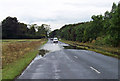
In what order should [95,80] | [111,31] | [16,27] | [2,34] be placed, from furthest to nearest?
[16,27], [2,34], [111,31], [95,80]

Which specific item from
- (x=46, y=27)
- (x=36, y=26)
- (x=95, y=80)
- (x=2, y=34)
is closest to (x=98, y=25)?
(x=95, y=80)

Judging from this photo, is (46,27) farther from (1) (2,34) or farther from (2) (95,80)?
(2) (95,80)

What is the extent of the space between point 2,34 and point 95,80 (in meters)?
84.8

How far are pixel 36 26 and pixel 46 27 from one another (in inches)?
744

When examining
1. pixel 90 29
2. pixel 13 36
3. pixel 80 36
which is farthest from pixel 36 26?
pixel 90 29

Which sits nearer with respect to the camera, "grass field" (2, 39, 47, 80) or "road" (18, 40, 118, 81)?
"road" (18, 40, 118, 81)

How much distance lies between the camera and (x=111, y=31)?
25.8 metres

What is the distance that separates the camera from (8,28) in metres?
90.0

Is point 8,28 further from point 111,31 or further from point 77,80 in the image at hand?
point 77,80

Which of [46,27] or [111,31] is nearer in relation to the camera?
[111,31]

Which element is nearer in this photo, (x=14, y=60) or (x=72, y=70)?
(x=72, y=70)

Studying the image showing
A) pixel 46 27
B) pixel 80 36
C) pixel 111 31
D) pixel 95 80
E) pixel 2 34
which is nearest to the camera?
pixel 95 80

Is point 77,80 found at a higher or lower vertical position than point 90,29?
lower

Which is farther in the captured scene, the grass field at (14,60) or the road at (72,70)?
the grass field at (14,60)
